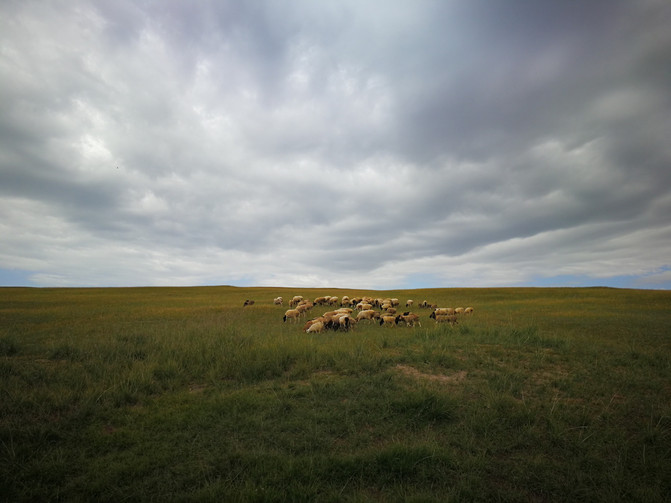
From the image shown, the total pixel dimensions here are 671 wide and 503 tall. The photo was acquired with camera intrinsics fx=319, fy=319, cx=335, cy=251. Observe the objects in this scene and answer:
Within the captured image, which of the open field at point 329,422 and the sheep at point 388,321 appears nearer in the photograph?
the open field at point 329,422

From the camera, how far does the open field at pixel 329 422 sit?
485 centimetres

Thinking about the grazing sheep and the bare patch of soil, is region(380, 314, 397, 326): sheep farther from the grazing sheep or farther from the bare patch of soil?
the bare patch of soil

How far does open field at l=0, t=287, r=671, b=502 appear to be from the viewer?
4.85m

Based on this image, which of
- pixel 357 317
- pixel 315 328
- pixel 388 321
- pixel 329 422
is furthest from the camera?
pixel 357 317

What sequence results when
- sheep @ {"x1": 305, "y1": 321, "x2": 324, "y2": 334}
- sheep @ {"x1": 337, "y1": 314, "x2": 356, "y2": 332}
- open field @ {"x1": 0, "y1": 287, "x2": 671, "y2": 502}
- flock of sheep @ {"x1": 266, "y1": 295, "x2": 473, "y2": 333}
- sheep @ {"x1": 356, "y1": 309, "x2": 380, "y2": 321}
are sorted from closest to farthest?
open field @ {"x1": 0, "y1": 287, "x2": 671, "y2": 502}, sheep @ {"x1": 305, "y1": 321, "x2": 324, "y2": 334}, sheep @ {"x1": 337, "y1": 314, "x2": 356, "y2": 332}, flock of sheep @ {"x1": 266, "y1": 295, "x2": 473, "y2": 333}, sheep @ {"x1": 356, "y1": 309, "x2": 380, "y2": 321}

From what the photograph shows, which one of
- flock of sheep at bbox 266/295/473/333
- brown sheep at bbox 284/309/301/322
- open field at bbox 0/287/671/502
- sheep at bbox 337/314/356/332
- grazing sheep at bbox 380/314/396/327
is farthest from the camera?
brown sheep at bbox 284/309/301/322

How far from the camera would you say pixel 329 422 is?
266 inches

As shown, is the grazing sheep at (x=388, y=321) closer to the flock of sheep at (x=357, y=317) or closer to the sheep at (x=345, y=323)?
the flock of sheep at (x=357, y=317)

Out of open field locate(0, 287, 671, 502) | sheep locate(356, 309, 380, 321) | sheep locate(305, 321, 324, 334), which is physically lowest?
open field locate(0, 287, 671, 502)

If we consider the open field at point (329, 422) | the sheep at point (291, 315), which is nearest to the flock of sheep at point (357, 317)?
the sheep at point (291, 315)

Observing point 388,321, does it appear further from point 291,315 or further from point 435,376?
point 435,376

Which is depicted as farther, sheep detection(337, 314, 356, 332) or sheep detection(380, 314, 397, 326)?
sheep detection(380, 314, 397, 326)

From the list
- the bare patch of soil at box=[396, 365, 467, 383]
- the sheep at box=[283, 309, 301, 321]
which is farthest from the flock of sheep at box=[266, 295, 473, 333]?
the bare patch of soil at box=[396, 365, 467, 383]

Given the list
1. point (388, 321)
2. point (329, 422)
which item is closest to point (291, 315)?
point (388, 321)
